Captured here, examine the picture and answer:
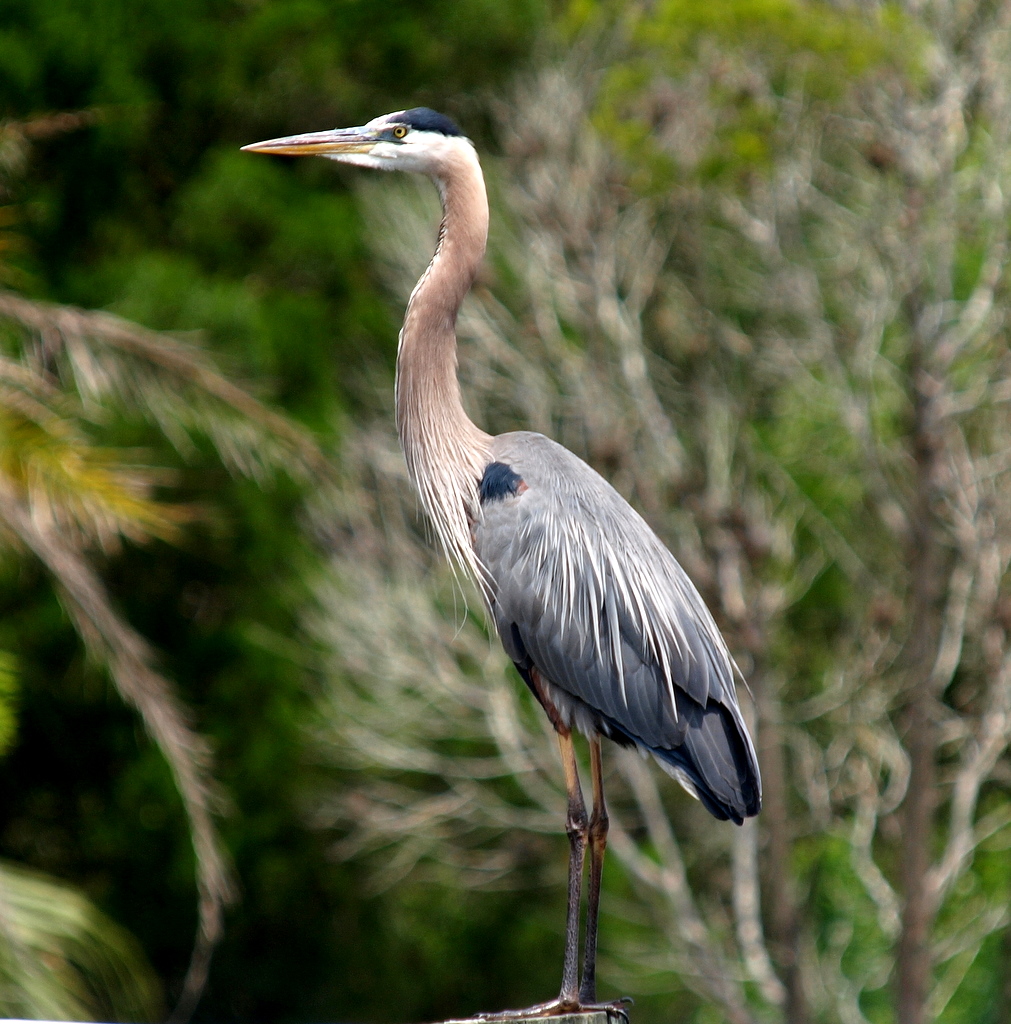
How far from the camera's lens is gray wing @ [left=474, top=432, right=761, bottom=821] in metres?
4.11

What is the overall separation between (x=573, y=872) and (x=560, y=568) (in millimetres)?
823

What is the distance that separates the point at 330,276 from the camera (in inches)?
448

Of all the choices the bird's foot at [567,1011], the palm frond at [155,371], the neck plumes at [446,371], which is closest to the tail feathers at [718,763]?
the bird's foot at [567,1011]

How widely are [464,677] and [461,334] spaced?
2.60m

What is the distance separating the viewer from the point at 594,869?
163 inches

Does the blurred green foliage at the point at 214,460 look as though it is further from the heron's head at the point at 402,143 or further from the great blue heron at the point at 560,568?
the great blue heron at the point at 560,568

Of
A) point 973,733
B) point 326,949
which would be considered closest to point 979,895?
point 973,733

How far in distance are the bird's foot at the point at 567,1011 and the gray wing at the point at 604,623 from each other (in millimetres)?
655

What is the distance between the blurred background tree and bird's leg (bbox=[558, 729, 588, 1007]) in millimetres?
4542

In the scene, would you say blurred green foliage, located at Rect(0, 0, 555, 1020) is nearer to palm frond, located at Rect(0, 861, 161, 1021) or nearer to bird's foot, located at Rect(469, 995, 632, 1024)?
palm frond, located at Rect(0, 861, 161, 1021)

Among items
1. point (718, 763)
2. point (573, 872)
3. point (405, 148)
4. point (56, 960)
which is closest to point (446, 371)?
point (405, 148)

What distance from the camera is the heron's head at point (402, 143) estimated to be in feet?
14.3

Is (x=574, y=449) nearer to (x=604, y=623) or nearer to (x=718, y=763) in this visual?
(x=604, y=623)

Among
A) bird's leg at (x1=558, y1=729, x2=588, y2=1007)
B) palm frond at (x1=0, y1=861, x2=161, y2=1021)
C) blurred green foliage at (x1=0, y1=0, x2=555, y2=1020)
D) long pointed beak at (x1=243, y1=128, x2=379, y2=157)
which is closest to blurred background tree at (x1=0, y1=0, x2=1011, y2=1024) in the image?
blurred green foliage at (x1=0, y1=0, x2=555, y2=1020)
